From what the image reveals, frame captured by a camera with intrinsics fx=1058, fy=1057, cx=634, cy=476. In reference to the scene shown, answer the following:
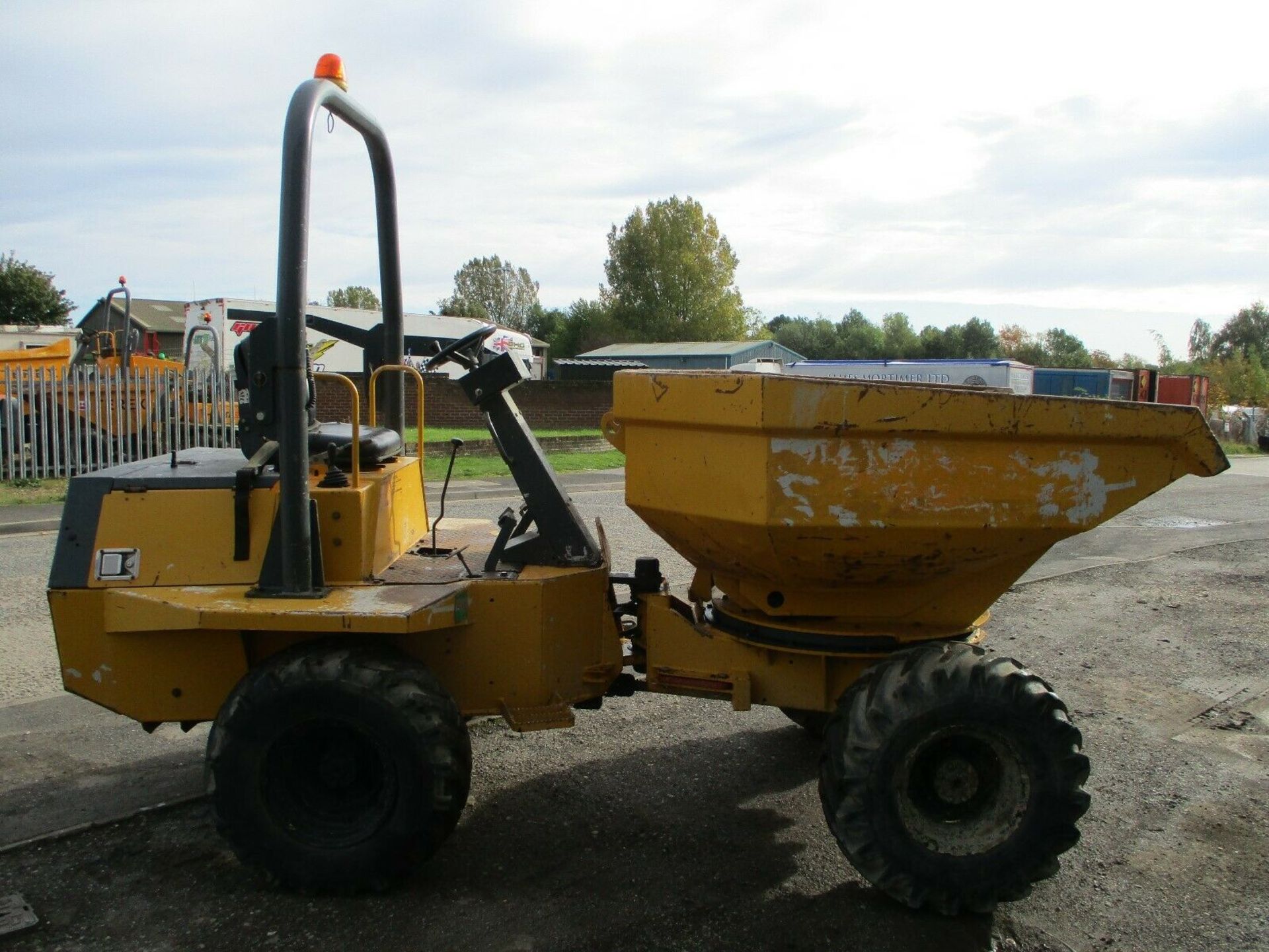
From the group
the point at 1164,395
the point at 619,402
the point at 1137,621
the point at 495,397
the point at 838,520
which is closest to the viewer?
the point at 838,520

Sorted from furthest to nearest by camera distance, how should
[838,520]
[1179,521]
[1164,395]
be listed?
[1164,395], [1179,521], [838,520]

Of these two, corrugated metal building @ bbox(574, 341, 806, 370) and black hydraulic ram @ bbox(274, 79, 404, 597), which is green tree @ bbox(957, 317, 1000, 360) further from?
black hydraulic ram @ bbox(274, 79, 404, 597)

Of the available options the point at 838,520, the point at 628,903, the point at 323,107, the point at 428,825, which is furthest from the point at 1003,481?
the point at 323,107

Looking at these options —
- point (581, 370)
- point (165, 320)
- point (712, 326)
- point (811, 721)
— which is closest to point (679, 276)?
point (712, 326)

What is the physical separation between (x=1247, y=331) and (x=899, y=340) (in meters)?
26.8

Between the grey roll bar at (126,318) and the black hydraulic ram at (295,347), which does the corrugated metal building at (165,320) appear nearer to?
the grey roll bar at (126,318)

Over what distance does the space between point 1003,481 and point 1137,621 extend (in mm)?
5301

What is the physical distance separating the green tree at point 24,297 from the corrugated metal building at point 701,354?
21904mm

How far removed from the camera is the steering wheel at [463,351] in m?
4.44

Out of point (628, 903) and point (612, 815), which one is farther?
point (612, 815)

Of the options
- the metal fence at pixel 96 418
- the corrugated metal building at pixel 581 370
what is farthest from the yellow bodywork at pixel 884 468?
the corrugated metal building at pixel 581 370

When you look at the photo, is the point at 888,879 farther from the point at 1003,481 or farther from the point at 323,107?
the point at 323,107

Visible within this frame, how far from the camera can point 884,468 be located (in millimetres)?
3504

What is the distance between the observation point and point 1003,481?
357 centimetres
